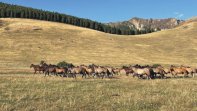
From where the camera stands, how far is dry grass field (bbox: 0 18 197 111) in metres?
22.3

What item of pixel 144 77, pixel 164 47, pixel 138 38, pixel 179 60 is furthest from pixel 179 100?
pixel 138 38

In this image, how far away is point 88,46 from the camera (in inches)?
4523

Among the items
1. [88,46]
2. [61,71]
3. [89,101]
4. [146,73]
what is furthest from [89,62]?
[89,101]

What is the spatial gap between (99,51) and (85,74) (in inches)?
2538

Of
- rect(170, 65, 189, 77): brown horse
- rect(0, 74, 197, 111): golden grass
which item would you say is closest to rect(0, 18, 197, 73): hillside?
rect(170, 65, 189, 77): brown horse

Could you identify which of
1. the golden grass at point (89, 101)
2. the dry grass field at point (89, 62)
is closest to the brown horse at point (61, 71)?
the dry grass field at point (89, 62)

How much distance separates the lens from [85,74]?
147 ft

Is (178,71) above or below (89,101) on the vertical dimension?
above

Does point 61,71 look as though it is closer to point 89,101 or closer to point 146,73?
point 146,73

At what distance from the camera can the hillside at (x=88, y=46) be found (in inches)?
3816

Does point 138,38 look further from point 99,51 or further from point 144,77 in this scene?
point 144,77

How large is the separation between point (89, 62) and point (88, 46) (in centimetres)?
2583

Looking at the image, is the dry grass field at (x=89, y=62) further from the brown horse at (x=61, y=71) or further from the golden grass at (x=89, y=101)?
the brown horse at (x=61, y=71)

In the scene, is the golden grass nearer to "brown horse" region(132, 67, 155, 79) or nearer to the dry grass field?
the dry grass field
